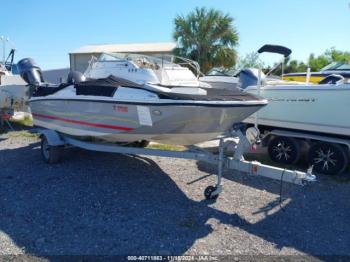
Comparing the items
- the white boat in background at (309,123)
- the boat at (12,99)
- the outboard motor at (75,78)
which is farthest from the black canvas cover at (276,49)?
the boat at (12,99)

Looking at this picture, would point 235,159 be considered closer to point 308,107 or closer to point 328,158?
point 328,158

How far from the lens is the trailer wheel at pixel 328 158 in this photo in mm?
5879

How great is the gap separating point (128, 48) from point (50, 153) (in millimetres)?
24620

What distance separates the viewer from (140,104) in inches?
180

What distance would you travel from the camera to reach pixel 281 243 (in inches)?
140

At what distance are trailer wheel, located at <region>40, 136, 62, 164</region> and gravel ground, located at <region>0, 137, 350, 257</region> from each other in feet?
0.45

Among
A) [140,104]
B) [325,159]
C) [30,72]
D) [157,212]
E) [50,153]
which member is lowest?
[157,212]

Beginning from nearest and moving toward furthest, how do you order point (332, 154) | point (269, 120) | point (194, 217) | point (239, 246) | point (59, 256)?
point (59, 256) < point (239, 246) < point (194, 217) < point (332, 154) < point (269, 120)

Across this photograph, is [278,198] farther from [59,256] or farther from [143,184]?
[59,256]

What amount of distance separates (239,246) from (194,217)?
0.78 metres

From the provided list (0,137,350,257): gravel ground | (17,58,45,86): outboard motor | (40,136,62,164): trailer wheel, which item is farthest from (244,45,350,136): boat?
(17,58,45,86): outboard motor

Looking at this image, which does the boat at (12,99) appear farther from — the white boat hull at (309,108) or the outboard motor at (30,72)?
the white boat hull at (309,108)

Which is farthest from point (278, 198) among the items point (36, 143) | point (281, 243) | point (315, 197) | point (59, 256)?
point (36, 143)

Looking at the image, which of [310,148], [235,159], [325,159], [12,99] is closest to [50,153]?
[235,159]
